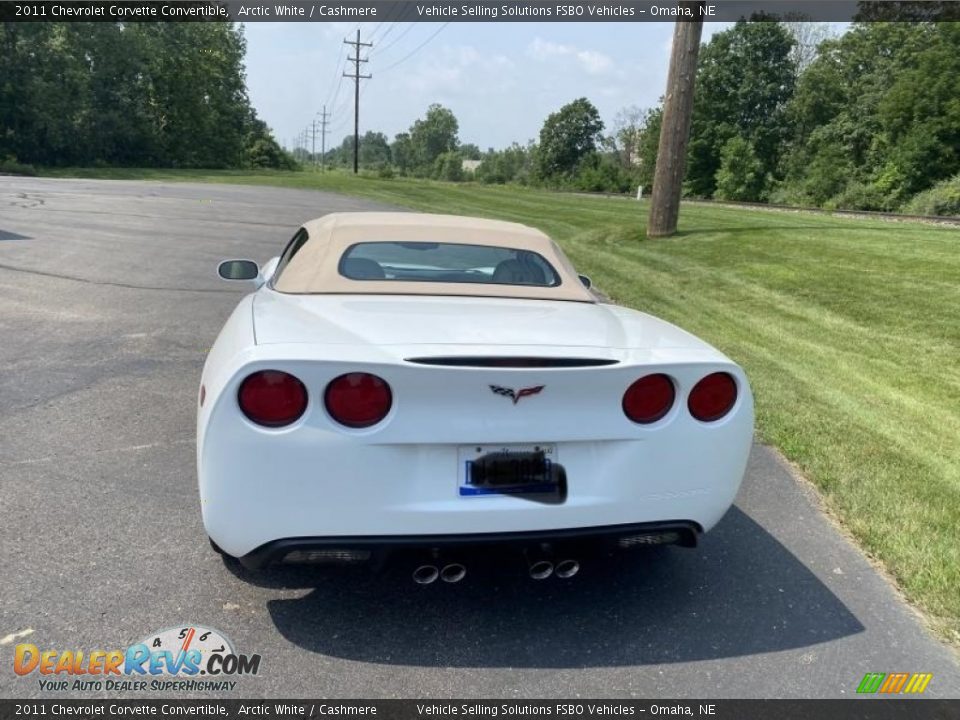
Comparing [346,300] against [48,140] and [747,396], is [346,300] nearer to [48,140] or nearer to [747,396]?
[747,396]

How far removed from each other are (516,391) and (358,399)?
51cm

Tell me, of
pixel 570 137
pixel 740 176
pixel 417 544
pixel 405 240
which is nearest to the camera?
pixel 417 544

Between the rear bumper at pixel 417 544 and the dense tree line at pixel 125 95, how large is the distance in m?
63.4

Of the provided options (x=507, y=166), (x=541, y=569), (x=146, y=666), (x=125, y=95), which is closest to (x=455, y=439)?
(x=541, y=569)

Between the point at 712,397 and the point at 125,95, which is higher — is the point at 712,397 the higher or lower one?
the lower one

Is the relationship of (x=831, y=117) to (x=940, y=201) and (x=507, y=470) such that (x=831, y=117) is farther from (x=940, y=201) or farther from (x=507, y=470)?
(x=507, y=470)

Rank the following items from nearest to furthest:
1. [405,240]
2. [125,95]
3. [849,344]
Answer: [405,240] → [849,344] → [125,95]

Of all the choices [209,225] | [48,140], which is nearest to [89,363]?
[209,225]

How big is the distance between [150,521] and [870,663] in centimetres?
301

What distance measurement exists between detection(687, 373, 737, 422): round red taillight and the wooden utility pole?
12.5 metres

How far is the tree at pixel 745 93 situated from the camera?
6519cm

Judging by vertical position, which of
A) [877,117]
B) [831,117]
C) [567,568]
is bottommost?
[567,568]

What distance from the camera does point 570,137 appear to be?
93.0 meters
